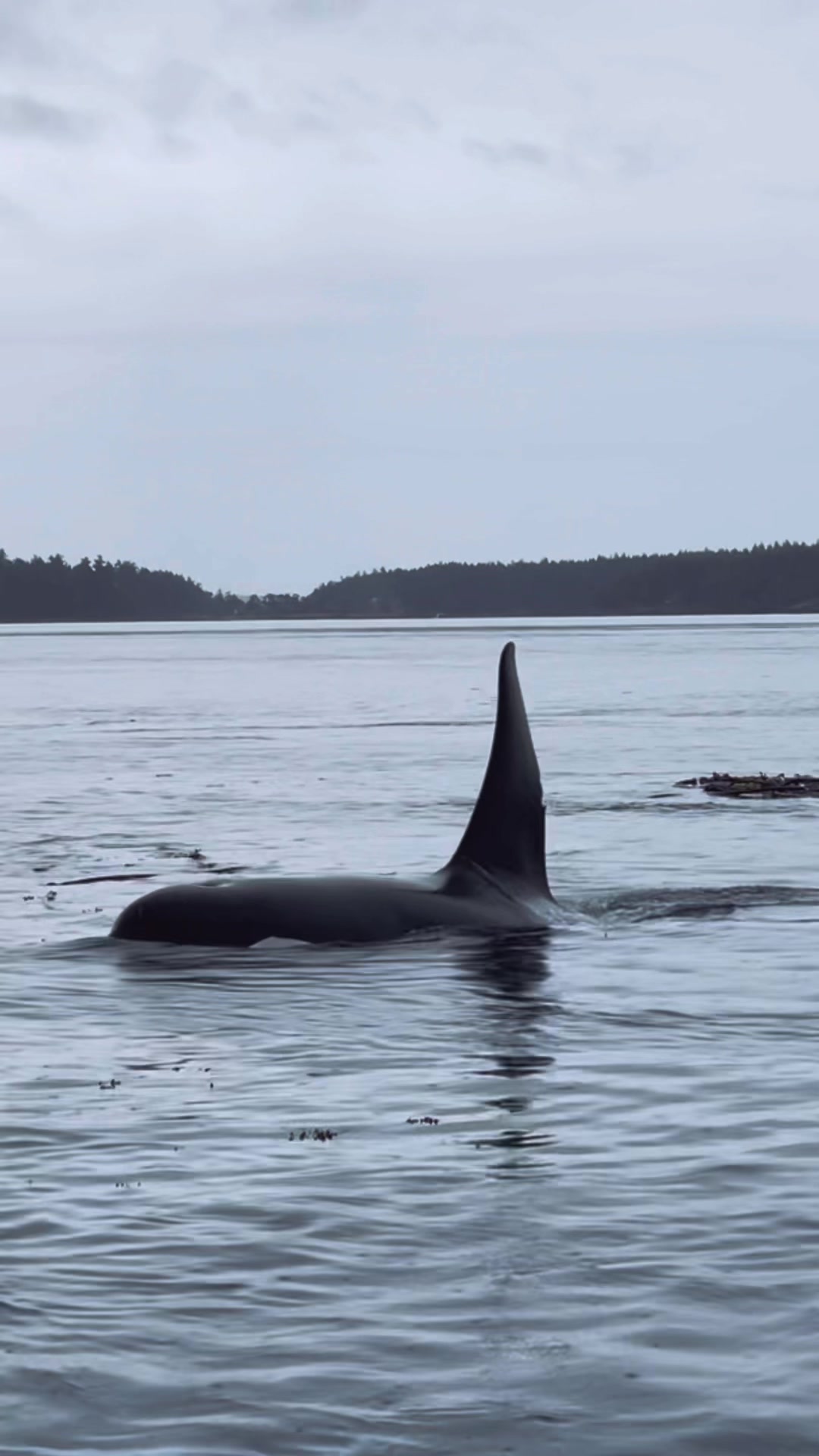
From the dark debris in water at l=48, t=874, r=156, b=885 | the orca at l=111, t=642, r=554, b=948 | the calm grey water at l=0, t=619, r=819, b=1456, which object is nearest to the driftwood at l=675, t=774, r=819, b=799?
the calm grey water at l=0, t=619, r=819, b=1456

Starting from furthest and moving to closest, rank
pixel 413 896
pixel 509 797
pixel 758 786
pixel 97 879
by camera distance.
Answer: pixel 758 786
pixel 97 879
pixel 413 896
pixel 509 797

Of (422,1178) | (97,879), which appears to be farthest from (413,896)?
(422,1178)

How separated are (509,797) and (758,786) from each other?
18.9 meters

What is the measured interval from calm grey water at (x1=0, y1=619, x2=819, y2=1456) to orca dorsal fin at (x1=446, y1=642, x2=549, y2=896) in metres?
0.89

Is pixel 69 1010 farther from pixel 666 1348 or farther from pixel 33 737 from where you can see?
pixel 33 737

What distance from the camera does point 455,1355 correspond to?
815 cm

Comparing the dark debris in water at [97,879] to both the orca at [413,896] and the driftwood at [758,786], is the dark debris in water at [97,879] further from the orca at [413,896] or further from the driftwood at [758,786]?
the driftwood at [758,786]

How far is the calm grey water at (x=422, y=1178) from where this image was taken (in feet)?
25.4

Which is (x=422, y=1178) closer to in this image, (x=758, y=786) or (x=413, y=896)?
(x=413, y=896)

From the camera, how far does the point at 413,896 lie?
1880 centimetres

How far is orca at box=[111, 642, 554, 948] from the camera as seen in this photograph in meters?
18.0

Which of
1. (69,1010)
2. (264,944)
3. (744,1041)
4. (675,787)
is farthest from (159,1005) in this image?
(675,787)

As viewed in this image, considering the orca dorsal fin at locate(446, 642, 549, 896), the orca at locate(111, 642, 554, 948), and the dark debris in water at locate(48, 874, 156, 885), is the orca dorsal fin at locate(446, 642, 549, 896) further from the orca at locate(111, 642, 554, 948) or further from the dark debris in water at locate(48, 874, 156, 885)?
the dark debris in water at locate(48, 874, 156, 885)

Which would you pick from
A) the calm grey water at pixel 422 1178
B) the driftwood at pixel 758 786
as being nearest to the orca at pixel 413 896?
the calm grey water at pixel 422 1178
